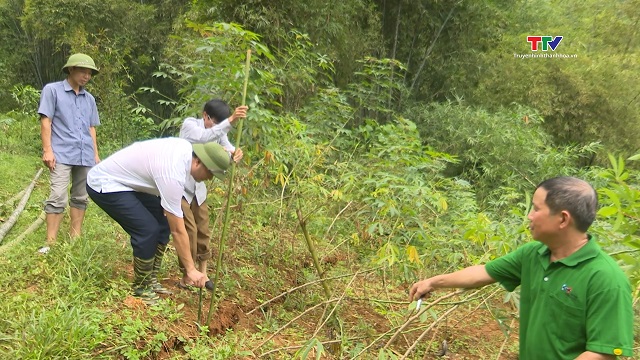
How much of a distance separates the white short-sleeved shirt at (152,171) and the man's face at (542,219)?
1676mm

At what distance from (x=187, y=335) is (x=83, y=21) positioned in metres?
11.4

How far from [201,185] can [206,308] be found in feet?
2.62

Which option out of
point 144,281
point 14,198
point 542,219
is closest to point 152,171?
point 144,281

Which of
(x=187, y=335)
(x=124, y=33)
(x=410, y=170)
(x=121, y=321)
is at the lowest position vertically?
(x=187, y=335)

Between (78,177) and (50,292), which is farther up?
(78,177)

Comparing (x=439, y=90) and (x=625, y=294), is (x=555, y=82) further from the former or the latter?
(x=625, y=294)

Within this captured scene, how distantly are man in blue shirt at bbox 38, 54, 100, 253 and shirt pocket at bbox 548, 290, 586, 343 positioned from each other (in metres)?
3.09

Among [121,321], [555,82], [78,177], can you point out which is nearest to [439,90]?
[555,82]

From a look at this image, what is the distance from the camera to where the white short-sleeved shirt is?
2463mm

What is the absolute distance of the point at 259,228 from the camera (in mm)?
4152

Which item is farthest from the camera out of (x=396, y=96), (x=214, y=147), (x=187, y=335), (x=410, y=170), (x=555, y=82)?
(x=555, y=82)

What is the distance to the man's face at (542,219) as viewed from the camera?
1474 mm

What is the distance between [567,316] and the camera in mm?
1479

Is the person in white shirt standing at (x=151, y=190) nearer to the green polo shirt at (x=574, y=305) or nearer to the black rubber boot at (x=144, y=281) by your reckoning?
the black rubber boot at (x=144, y=281)
